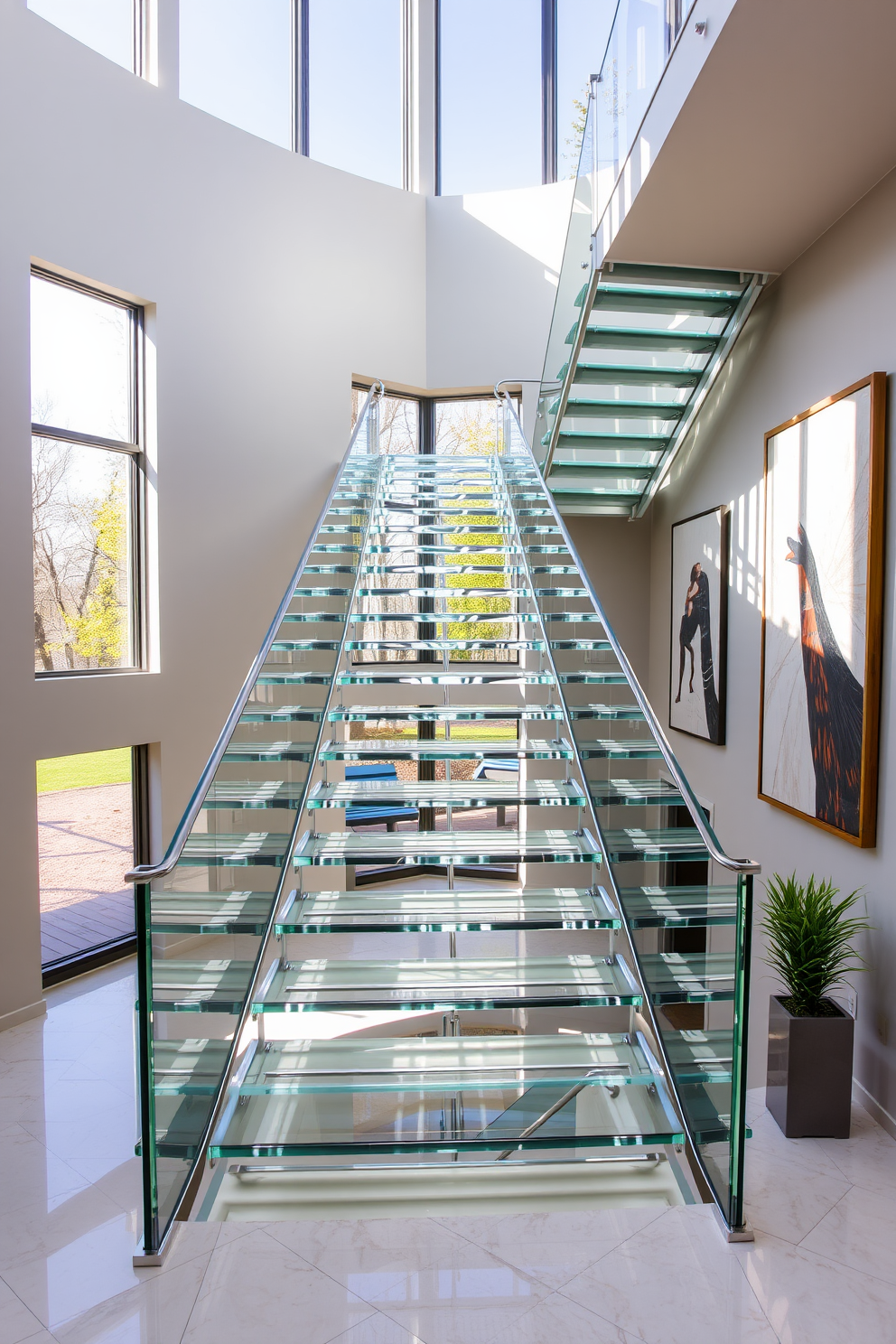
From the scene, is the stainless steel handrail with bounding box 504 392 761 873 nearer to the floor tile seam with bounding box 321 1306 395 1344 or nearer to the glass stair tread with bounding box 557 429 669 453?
the floor tile seam with bounding box 321 1306 395 1344

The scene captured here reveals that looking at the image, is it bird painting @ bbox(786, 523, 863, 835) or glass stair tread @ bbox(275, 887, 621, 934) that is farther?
bird painting @ bbox(786, 523, 863, 835)

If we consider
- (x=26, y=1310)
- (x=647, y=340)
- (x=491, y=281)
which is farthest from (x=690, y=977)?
(x=491, y=281)

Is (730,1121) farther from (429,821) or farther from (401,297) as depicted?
(401,297)

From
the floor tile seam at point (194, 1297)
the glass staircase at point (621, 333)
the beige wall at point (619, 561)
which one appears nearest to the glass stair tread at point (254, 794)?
the floor tile seam at point (194, 1297)

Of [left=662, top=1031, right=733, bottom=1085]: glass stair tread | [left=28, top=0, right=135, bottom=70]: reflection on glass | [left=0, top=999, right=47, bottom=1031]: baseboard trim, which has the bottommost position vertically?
[left=0, top=999, right=47, bottom=1031]: baseboard trim

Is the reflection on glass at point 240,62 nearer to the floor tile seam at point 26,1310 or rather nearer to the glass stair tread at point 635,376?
the glass stair tread at point 635,376

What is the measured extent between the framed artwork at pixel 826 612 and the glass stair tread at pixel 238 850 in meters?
2.67

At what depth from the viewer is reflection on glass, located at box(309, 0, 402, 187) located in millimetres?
9352

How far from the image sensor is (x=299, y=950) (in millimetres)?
7551

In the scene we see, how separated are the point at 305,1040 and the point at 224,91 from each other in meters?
8.50

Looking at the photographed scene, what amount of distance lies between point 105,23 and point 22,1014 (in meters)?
7.13

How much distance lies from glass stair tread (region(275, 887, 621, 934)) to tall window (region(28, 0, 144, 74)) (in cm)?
622

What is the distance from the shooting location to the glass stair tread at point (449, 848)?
3.52 meters

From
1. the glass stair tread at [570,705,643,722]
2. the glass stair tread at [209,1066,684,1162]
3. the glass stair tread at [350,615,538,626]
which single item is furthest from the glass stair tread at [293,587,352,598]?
the glass stair tread at [209,1066,684,1162]
